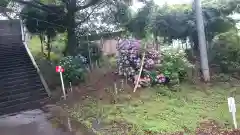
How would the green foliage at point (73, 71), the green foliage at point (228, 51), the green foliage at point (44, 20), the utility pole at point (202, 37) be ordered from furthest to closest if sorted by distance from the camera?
the green foliage at point (44, 20)
the green foliage at point (228, 51)
the utility pole at point (202, 37)
the green foliage at point (73, 71)

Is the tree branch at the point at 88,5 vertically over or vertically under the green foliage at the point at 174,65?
over

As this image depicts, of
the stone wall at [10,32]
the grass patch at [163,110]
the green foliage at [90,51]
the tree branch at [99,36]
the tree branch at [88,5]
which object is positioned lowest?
the grass patch at [163,110]

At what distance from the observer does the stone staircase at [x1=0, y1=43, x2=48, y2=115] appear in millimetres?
10789

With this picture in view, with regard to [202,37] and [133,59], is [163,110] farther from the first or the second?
[202,37]

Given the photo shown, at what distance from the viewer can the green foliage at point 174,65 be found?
12.1 meters

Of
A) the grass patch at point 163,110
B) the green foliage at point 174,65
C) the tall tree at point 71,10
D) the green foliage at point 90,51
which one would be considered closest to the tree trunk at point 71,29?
the tall tree at point 71,10

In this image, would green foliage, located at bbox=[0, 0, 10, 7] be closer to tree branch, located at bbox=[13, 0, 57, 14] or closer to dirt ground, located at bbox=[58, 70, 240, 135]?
tree branch, located at bbox=[13, 0, 57, 14]

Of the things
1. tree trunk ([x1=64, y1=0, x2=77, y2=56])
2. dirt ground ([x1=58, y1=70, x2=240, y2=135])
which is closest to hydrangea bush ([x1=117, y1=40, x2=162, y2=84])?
dirt ground ([x1=58, y1=70, x2=240, y2=135])

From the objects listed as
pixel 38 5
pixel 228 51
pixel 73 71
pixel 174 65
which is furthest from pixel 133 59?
pixel 38 5

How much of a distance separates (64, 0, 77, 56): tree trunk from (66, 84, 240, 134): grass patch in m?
4.28

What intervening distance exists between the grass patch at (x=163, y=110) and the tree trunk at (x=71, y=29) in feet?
14.1

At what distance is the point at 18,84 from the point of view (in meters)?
12.2

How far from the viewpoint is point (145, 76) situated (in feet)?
39.3

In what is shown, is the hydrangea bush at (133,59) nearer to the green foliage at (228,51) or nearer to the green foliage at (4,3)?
the green foliage at (228,51)
